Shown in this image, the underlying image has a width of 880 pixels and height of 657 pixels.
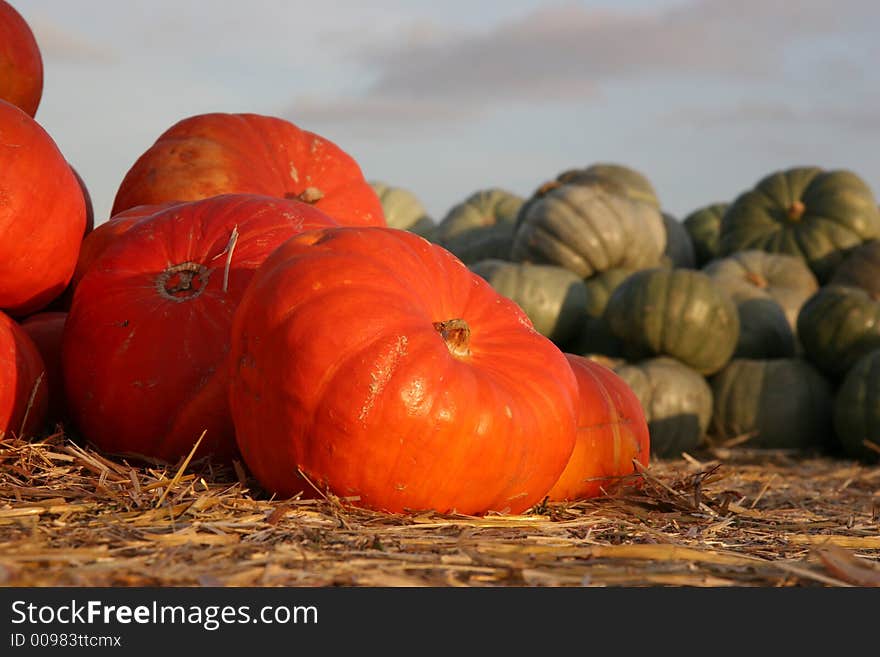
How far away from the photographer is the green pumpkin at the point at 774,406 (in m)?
7.65

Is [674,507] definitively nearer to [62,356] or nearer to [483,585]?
[483,585]

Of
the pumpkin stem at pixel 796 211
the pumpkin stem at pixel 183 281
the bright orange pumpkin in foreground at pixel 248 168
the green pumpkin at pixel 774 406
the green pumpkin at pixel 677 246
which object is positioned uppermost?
the bright orange pumpkin in foreground at pixel 248 168

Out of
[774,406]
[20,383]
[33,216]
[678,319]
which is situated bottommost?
[774,406]

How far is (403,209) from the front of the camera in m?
14.5

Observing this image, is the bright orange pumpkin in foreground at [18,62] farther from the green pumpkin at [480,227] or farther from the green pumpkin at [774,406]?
the green pumpkin at [480,227]

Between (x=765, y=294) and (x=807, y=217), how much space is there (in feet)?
6.67

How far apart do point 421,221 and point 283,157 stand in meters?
10.7

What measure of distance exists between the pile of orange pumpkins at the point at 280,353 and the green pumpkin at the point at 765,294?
5.41 m

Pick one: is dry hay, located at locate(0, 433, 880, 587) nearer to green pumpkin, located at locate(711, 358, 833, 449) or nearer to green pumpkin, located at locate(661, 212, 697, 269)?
green pumpkin, located at locate(711, 358, 833, 449)

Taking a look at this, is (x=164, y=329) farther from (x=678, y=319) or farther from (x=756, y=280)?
(x=756, y=280)

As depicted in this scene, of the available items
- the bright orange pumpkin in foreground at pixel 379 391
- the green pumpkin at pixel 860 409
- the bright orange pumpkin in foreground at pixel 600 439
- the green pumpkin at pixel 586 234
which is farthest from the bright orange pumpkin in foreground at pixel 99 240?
the green pumpkin at pixel 586 234

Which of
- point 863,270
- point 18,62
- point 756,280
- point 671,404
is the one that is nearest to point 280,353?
point 18,62

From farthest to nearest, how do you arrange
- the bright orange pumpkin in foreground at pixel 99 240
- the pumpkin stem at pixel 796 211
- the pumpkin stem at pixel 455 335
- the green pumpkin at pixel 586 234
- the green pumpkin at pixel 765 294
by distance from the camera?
the pumpkin stem at pixel 796 211 < the green pumpkin at pixel 586 234 < the green pumpkin at pixel 765 294 < the bright orange pumpkin in foreground at pixel 99 240 < the pumpkin stem at pixel 455 335

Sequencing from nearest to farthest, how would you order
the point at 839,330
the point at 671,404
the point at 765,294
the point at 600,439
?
1. the point at 600,439
2. the point at 671,404
3. the point at 839,330
4. the point at 765,294
